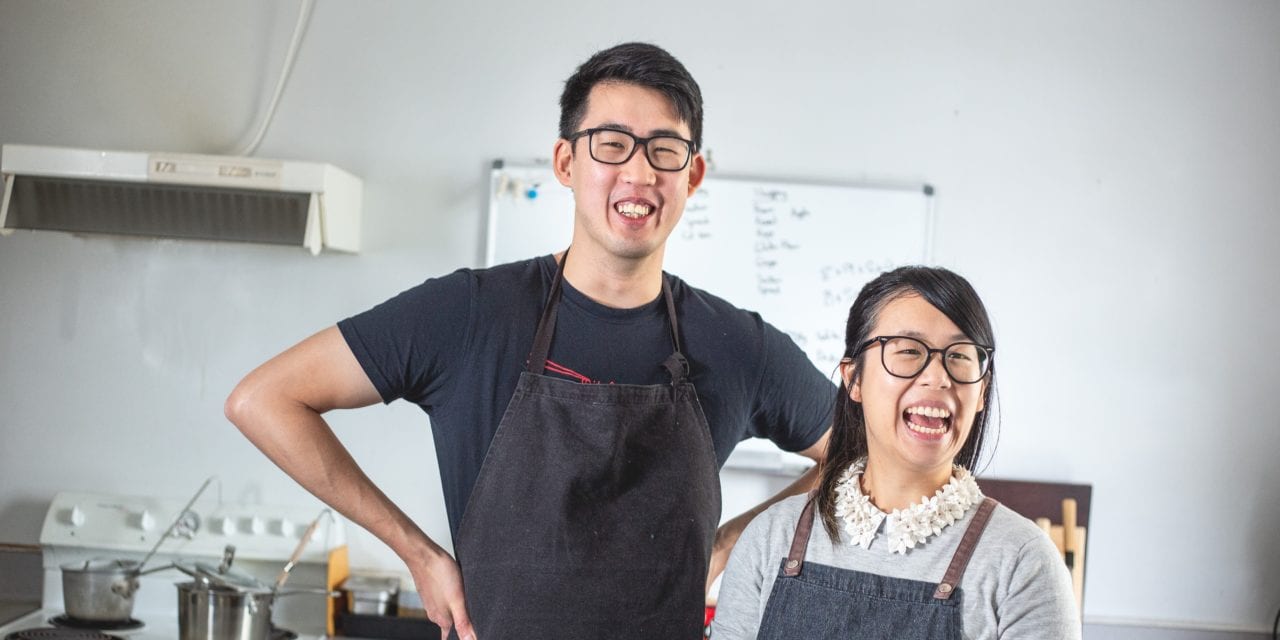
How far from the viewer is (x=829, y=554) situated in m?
1.35

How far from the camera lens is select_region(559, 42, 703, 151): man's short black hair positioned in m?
1.47

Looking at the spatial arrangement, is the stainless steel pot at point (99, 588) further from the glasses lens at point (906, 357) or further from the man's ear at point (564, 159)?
the glasses lens at point (906, 357)

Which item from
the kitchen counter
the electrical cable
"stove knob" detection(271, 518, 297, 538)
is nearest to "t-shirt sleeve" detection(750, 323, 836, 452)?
"stove knob" detection(271, 518, 297, 538)

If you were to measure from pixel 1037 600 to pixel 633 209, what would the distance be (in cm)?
63

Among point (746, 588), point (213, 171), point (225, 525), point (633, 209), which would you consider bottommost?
point (225, 525)

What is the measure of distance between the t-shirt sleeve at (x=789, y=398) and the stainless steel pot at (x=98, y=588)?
1.66 meters

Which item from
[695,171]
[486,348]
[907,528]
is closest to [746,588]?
[907,528]

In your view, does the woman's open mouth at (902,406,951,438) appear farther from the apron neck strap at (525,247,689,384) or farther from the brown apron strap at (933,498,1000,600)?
the apron neck strap at (525,247,689,384)

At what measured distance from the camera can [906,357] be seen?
135 cm

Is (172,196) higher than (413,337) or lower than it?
higher

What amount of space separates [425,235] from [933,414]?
1.89 metres

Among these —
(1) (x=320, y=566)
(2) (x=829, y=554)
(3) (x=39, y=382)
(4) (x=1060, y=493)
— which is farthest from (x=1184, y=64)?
(3) (x=39, y=382)

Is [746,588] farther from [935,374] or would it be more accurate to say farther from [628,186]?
[628,186]

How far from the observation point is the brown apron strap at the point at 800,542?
1351 mm
